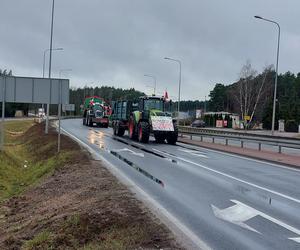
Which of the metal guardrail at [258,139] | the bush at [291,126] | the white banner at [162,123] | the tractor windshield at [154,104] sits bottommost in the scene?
the bush at [291,126]

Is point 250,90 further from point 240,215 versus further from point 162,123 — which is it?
point 240,215

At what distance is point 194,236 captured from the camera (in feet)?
24.2

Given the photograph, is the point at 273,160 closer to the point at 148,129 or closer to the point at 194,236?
the point at 148,129

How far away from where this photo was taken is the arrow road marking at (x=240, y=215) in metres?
8.40

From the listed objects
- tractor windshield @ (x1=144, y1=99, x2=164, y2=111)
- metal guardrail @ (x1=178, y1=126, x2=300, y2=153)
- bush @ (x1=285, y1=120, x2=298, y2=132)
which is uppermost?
tractor windshield @ (x1=144, y1=99, x2=164, y2=111)

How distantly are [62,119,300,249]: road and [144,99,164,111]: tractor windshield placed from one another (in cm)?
1290

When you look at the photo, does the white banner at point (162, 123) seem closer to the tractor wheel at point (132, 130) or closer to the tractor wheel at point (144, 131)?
the tractor wheel at point (144, 131)

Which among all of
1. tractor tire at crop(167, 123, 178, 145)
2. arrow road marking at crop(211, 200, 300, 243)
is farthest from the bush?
arrow road marking at crop(211, 200, 300, 243)

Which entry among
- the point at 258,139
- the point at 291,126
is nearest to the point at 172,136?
the point at 258,139

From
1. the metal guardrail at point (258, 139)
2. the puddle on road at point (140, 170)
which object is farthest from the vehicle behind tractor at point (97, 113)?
the puddle on road at point (140, 170)

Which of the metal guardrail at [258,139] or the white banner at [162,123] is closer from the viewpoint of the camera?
the metal guardrail at [258,139]

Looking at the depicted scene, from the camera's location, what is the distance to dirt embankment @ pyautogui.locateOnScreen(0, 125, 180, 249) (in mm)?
6999

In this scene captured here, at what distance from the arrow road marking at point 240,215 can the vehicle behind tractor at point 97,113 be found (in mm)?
→ 49590

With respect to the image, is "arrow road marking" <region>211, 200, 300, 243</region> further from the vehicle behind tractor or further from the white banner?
the vehicle behind tractor
